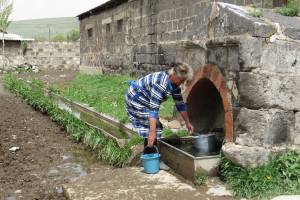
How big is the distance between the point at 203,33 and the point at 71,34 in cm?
5501

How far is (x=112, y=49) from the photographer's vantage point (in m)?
20.7

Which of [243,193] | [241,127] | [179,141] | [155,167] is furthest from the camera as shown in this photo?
[179,141]

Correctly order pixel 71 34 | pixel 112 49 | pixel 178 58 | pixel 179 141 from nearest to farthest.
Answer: pixel 179 141, pixel 178 58, pixel 112 49, pixel 71 34

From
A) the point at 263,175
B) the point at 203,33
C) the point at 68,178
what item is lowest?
the point at 68,178

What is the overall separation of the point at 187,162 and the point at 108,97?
769 centimetres

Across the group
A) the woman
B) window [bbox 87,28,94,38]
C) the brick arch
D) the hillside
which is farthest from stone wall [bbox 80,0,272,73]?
the hillside

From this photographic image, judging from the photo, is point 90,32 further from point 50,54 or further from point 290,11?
point 290,11

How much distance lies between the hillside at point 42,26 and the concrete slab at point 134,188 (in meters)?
104

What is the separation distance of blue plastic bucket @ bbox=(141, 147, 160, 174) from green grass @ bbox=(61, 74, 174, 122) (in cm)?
327

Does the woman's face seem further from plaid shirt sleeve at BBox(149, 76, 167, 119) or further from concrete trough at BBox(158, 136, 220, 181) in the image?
concrete trough at BBox(158, 136, 220, 181)

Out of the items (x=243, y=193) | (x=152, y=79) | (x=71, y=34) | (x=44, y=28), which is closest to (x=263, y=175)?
(x=243, y=193)

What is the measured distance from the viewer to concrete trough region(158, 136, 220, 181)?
18.5 feet

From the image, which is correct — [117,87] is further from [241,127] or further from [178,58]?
[241,127]

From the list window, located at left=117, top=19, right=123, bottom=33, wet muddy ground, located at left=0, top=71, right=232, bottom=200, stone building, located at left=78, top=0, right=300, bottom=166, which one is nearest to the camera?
stone building, located at left=78, top=0, right=300, bottom=166
